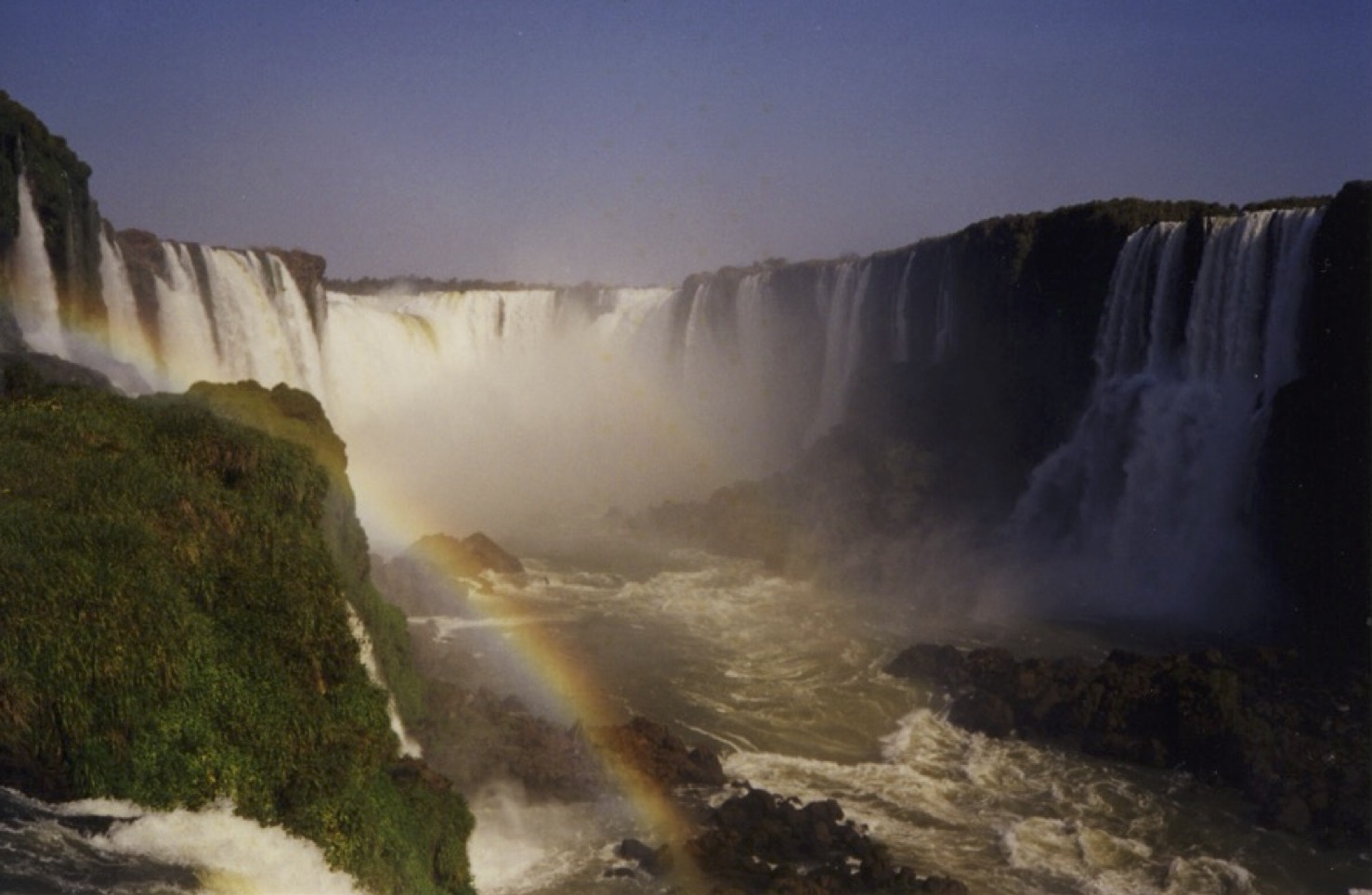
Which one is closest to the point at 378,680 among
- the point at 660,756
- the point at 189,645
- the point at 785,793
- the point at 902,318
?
the point at 189,645

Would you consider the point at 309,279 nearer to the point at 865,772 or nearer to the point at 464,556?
the point at 464,556

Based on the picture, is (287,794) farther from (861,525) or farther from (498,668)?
(861,525)

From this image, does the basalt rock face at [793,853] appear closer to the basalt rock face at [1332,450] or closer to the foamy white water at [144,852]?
the foamy white water at [144,852]

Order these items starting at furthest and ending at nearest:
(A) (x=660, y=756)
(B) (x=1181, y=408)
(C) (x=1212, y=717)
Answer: (B) (x=1181, y=408) → (C) (x=1212, y=717) → (A) (x=660, y=756)

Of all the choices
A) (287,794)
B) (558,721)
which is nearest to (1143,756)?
(558,721)

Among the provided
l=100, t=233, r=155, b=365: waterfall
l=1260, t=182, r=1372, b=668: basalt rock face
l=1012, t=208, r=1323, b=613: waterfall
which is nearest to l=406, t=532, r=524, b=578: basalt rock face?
l=100, t=233, r=155, b=365: waterfall

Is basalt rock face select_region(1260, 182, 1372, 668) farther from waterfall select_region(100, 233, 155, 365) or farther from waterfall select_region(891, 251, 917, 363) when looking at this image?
waterfall select_region(100, 233, 155, 365)

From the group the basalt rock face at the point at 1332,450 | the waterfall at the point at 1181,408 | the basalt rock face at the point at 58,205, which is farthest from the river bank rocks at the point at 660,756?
the basalt rock face at the point at 58,205
